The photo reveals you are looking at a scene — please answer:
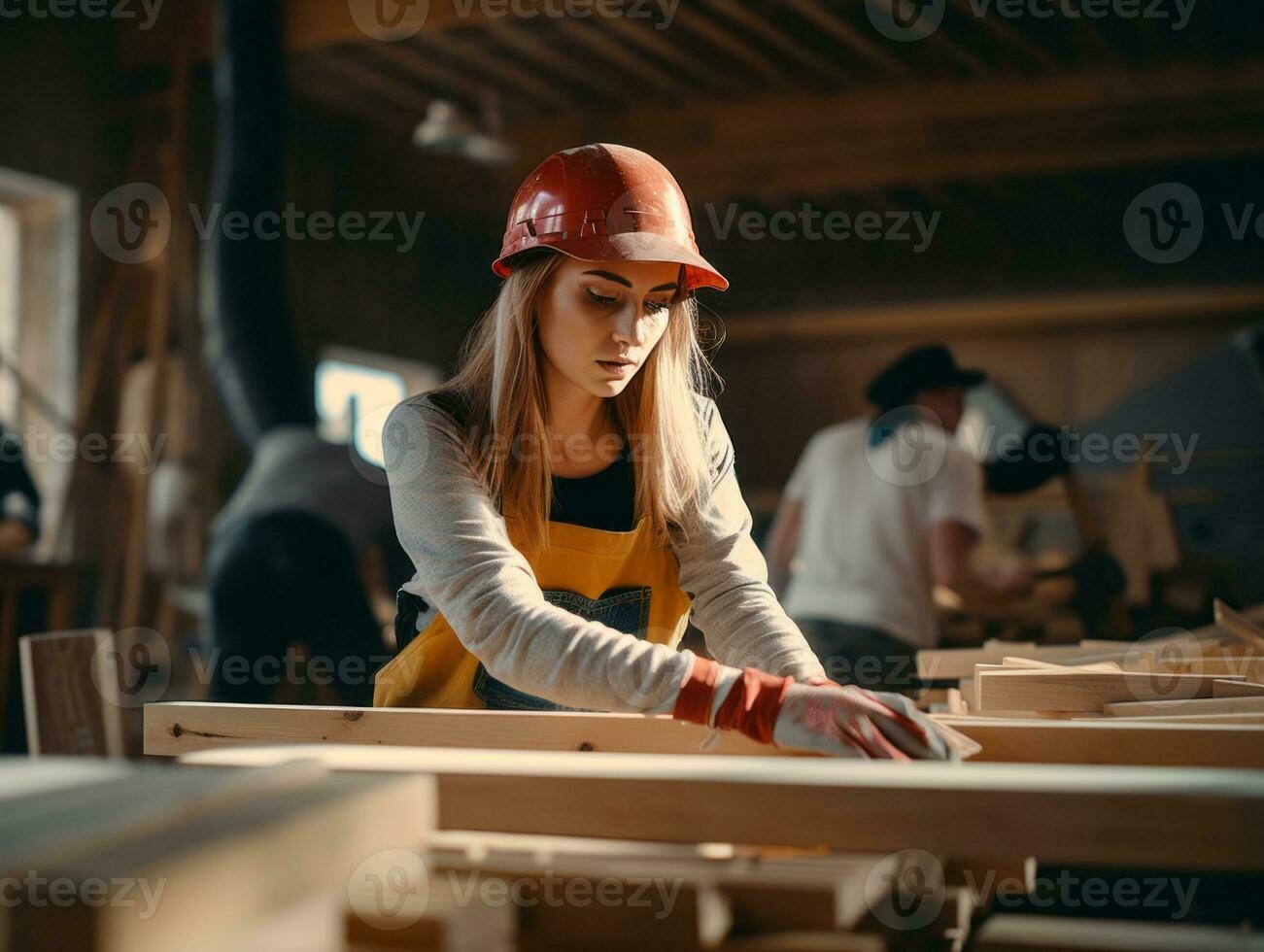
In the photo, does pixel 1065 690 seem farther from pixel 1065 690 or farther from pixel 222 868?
pixel 222 868

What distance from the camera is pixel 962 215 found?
1053 centimetres

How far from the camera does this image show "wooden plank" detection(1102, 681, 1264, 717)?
1799 millimetres

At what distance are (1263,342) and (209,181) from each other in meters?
6.28

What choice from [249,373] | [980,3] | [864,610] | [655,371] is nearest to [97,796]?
[655,371]

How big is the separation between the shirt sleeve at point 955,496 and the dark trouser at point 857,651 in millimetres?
408
